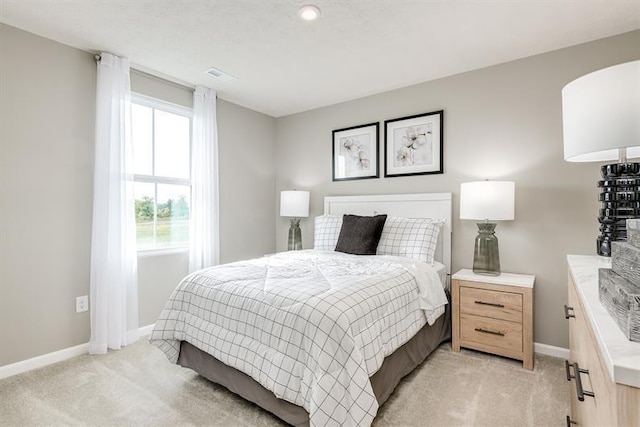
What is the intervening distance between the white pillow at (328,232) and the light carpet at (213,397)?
143 centimetres

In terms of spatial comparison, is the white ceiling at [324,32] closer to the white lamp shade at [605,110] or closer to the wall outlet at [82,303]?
the white lamp shade at [605,110]

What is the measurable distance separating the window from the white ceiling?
0.43 metres

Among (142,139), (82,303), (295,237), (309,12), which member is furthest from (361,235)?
(82,303)

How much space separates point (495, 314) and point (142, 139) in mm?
3555

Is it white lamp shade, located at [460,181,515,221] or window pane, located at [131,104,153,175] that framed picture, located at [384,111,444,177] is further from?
window pane, located at [131,104,153,175]

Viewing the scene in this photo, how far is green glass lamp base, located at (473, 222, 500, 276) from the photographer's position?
2.69 meters

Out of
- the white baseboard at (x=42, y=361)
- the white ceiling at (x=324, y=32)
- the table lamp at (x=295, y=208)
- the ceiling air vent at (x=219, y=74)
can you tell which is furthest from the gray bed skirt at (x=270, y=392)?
the ceiling air vent at (x=219, y=74)

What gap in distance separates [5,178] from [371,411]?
2877 mm

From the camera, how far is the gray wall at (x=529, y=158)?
8.31 feet

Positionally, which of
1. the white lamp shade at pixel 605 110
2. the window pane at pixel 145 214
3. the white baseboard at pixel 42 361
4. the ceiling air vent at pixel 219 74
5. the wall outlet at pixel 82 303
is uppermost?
the ceiling air vent at pixel 219 74

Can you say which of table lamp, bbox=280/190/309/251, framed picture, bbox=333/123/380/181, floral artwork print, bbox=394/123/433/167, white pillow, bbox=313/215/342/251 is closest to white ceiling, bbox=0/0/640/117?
floral artwork print, bbox=394/123/433/167

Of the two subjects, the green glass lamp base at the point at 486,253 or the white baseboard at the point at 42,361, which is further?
the green glass lamp base at the point at 486,253

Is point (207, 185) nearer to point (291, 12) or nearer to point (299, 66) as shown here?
point (299, 66)

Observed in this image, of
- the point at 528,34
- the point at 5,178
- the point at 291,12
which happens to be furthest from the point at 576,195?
the point at 5,178
